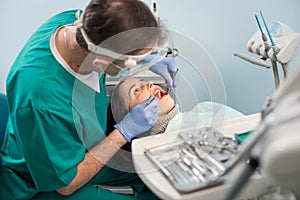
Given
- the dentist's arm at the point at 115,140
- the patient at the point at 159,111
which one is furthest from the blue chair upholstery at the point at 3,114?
the patient at the point at 159,111

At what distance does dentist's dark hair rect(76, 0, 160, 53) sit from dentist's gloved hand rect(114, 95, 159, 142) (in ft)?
1.49

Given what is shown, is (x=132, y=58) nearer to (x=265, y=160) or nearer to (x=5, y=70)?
(x=265, y=160)

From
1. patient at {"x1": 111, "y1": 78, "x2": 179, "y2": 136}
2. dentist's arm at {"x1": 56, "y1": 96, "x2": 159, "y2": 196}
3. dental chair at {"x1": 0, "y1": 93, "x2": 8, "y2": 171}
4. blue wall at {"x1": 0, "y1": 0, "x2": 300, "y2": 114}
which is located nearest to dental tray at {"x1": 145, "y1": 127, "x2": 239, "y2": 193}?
dentist's arm at {"x1": 56, "y1": 96, "x2": 159, "y2": 196}

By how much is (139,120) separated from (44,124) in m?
0.41

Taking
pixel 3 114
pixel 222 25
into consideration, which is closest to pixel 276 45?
pixel 222 25

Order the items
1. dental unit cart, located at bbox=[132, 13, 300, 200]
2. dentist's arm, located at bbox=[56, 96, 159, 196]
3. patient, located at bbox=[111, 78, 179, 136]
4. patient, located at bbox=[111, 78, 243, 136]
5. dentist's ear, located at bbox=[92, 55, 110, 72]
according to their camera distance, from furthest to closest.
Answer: patient, located at bbox=[111, 78, 179, 136], patient, located at bbox=[111, 78, 243, 136], dentist's arm, located at bbox=[56, 96, 159, 196], dentist's ear, located at bbox=[92, 55, 110, 72], dental unit cart, located at bbox=[132, 13, 300, 200]

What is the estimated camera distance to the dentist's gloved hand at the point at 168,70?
138cm

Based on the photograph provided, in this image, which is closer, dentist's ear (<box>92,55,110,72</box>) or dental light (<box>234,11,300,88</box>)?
dentist's ear (<box>92,55,110,72</box>)

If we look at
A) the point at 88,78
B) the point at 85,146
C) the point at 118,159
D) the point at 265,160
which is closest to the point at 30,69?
the point at 88,78

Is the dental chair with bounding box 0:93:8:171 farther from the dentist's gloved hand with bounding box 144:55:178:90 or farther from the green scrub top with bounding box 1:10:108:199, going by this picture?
the dentist's gloved hand with bounding box 144:55:178:90

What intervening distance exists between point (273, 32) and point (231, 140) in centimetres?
58

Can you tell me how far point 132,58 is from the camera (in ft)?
3.14

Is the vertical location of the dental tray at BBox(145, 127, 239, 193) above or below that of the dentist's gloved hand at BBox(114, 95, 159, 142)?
above

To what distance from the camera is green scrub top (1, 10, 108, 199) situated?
106 cm
